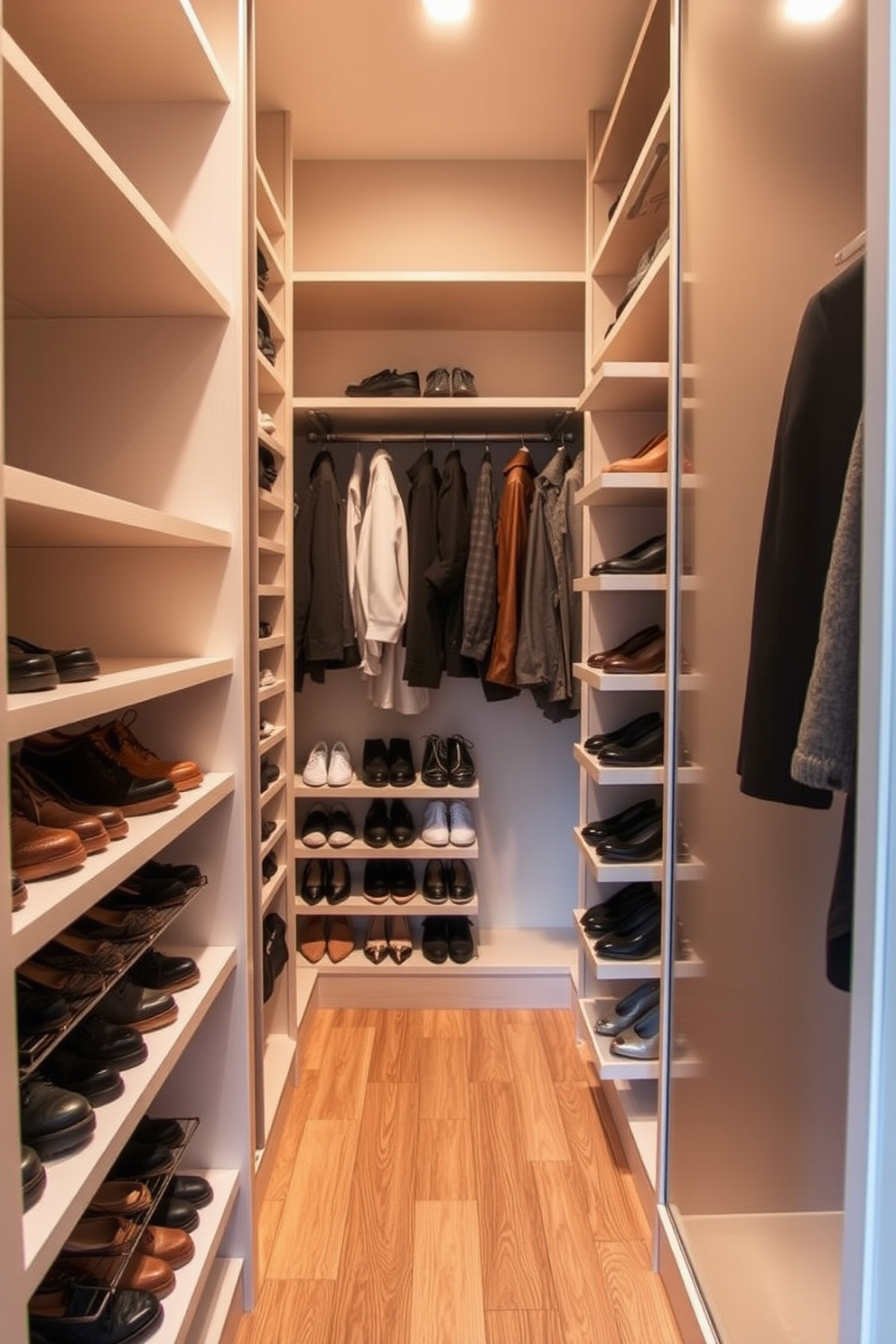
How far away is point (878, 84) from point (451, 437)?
1.79 meters

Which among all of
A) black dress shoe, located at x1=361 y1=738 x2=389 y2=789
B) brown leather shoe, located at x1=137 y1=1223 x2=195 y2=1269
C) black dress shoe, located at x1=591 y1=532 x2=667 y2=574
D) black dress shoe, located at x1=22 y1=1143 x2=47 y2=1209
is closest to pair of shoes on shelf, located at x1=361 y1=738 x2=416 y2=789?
black dress shoe, located at x1=361 y1=738 x2=389 y2=789

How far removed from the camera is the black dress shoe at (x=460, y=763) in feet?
7.86

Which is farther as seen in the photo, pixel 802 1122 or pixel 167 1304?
pixel 802 1122

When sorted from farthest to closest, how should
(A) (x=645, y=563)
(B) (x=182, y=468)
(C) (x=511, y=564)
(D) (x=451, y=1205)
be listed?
(C) (x=511, y=564)
(A) (x=645, y=563)
(D) (x=451, y=1205)
(B) (x=182, y=468)

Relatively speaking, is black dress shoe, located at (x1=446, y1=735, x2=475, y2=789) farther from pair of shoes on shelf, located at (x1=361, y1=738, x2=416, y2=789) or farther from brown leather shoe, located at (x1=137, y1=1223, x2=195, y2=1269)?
brown leather shoe, located at (x1=137, y1=1223, x2=195, y2=1269)

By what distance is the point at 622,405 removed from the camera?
1937 millimetres

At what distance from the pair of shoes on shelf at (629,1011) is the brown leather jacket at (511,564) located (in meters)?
0.89

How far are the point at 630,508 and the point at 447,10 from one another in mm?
1216

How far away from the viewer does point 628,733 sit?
1858 millimetres

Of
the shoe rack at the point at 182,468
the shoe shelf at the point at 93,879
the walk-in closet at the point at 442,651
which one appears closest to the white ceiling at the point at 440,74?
the walk-in closet at the point at 442,651

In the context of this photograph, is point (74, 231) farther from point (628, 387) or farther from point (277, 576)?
point (628, 387)

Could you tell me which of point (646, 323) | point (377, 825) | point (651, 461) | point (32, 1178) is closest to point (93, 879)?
point (32, 1178)

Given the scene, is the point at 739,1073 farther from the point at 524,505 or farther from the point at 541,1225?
the point at 524,505

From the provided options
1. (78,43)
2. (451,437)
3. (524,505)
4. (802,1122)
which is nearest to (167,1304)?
(802,1122)
